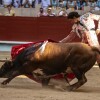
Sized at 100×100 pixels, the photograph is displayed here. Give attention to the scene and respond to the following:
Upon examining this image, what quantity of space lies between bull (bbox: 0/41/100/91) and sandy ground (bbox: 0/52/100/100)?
215 mm

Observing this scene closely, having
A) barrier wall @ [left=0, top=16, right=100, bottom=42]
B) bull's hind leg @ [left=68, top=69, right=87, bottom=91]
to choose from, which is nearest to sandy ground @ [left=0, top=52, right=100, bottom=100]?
bull's hind leg @ [left=68, top=69, right=87, bottom=91]

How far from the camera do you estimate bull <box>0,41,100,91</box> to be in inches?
278

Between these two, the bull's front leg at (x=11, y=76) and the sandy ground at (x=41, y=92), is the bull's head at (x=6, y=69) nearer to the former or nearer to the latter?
the bull's front leg at (x=11, y=76)

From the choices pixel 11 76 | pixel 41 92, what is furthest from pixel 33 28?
pixel 41 92

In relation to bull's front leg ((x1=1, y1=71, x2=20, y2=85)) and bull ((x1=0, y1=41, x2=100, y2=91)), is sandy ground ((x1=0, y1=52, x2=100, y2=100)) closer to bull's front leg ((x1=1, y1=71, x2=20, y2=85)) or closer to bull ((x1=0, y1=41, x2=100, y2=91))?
bull's front leg ((x1=1, y1=71, x2=20, y2=85))

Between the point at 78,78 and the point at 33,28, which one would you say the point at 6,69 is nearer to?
the point at 78,78

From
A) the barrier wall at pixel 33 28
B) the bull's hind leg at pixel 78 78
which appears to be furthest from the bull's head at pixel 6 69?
the barrier wall at pixel 33 28

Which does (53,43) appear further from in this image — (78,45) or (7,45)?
(7,45)

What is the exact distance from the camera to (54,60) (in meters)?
7.16

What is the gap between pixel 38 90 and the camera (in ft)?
23.2

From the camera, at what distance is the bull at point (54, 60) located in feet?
23.1

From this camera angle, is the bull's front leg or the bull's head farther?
the bull's head

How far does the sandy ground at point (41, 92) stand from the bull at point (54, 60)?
215 millimetres

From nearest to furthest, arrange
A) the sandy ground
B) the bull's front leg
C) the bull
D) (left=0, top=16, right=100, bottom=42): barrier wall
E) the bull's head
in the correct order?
the sandy ground < the bull < the bull's front leg < the bull's head < (left=0, top=16, right=100, bottom=42): barrier wall
